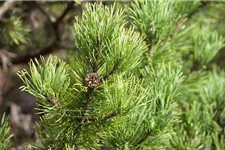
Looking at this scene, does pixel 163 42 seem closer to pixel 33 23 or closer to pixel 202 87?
pixel 202 87

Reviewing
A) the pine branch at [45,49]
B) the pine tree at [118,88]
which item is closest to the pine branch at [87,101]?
the pine tree at [118,88]

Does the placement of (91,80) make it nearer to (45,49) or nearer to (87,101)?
(87,101)

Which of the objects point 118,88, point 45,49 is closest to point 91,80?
point 118,88

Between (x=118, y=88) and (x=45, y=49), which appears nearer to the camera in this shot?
(x=118, y=88)

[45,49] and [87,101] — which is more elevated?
[45,49]

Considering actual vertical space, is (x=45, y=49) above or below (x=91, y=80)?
above

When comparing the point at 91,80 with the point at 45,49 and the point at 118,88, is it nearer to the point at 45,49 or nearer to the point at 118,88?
the point at 118,88

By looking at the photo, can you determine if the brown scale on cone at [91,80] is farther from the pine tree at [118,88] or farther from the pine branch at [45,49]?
the pine branch at [45,49]

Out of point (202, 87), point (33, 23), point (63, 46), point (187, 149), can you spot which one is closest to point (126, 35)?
point (187, 149)
